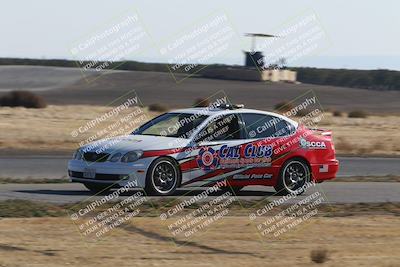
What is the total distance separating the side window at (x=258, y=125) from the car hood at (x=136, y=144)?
47.2 inches

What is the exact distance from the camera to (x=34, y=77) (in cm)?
7881

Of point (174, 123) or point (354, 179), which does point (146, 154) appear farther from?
point (354, 179)

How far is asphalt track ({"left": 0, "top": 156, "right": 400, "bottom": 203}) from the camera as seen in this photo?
1530 cm

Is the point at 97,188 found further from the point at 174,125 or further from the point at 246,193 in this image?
the point at 246,193

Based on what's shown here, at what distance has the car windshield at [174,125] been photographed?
1534cm

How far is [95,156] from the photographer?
14.9 meters

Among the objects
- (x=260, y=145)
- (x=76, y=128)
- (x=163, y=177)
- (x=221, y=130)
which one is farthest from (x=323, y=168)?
(x=76, y=128)

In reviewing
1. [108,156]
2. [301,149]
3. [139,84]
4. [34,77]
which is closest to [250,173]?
[301,149]

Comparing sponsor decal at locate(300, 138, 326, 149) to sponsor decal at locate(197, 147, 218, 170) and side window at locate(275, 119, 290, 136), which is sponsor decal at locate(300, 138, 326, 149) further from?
sponsor decal at locate(197, 147, 218, 170)

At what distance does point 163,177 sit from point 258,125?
6.58 feet

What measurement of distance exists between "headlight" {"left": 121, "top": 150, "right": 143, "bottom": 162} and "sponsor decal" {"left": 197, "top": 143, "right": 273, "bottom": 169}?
3.39 feet

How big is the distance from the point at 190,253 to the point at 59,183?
8.04 m

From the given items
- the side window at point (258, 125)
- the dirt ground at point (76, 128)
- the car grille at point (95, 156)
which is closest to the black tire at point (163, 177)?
the car grille at point (95, 156)

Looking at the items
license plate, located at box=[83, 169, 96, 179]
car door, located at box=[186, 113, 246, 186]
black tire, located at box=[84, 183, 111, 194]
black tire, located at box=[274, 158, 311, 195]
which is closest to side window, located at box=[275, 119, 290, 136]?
black tire, located at box=[274, 158, 311, 195]
